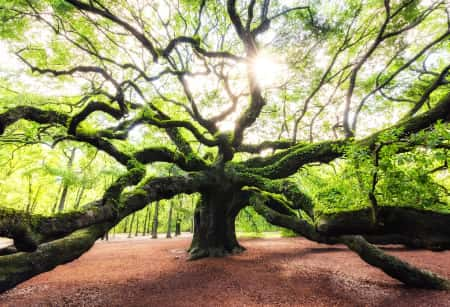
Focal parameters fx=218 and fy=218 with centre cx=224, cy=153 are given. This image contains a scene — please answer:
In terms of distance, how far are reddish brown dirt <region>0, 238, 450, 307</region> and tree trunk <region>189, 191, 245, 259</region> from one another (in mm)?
998

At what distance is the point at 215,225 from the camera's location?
9828mm

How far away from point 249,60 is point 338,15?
429 cm

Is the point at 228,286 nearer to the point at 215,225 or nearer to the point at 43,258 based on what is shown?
the point at 215,225

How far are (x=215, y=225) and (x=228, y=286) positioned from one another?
3.91 m

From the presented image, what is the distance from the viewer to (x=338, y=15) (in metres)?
7.57

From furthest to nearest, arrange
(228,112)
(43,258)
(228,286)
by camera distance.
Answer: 1. (228,112)
2. (228,286)
3. (43,258)

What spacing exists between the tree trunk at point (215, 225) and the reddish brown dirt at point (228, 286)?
3.27ft

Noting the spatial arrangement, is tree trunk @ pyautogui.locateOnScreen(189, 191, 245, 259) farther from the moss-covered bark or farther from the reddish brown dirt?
the moss-covered bark

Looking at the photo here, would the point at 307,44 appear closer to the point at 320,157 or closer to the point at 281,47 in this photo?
the point at 281,47

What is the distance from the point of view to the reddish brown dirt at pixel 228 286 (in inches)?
195

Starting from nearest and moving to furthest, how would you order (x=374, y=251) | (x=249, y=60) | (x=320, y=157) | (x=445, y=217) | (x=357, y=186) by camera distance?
(x=445, y=217) < (x=357, y=186) < (x=374, y=251) < (x=249, y=60) < (x=320, y=157)

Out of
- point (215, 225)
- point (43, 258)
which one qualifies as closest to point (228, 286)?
point (215, 225)

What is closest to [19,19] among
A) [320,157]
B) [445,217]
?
[320,157]

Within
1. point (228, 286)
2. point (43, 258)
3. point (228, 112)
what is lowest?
point (228, 286)
